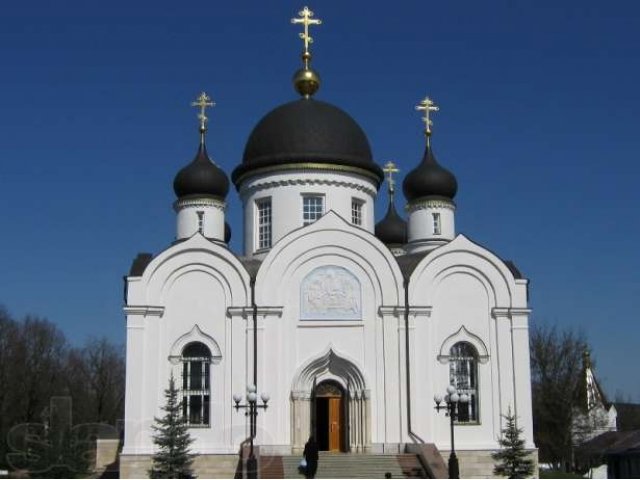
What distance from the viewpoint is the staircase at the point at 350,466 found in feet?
81.3

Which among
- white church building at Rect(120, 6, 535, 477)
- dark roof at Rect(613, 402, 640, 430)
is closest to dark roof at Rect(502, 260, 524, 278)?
white church building at Rect(120, 6, 535, 477)

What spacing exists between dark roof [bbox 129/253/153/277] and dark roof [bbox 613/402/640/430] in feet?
150

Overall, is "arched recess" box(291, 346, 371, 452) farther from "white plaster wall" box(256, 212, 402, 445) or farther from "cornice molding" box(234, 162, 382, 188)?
"cornice molding" box(234, 162, 382, 188)

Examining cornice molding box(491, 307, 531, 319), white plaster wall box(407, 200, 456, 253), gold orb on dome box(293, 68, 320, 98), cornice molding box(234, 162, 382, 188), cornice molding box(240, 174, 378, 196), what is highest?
gold orb on dome box(293, 68, 320, 98)

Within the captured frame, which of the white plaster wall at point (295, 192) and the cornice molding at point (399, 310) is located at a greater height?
the white plaster wall at point (295, 192)

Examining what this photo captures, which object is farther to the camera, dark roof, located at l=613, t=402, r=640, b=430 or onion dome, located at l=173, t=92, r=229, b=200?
dark roof, located at l=613, t=402, r=640, b=430

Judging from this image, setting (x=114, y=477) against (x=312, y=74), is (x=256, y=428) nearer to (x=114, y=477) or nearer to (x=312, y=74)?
(x=114, y=477)

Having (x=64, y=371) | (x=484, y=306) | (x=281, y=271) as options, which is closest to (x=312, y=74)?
(x=281, y=271)

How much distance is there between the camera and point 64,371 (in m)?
55.1

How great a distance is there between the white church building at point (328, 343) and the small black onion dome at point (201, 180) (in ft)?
11.7

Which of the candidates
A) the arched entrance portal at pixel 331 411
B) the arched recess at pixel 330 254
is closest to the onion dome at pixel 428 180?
the arched recess at pixel 330 254

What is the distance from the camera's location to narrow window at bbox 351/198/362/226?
1223 inches

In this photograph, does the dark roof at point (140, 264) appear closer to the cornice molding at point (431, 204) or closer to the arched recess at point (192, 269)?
the arched recess at point (192, 269)

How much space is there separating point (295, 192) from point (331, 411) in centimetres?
707
